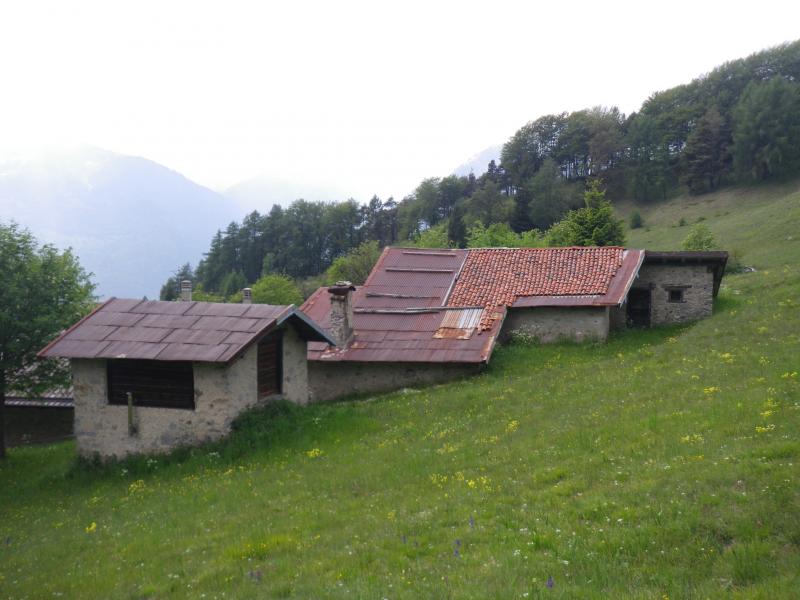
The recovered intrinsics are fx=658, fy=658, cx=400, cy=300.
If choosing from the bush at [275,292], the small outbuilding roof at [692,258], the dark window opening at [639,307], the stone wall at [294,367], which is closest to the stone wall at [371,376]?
the stone wall at [294,367]

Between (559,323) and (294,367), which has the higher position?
(559,323)

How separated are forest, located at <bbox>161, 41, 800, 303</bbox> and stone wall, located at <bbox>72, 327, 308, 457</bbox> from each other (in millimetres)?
42607

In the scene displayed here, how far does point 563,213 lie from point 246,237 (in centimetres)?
7239

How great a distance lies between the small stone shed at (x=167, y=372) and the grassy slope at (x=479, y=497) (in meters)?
1.01

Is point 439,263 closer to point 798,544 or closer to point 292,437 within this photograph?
point 292,437

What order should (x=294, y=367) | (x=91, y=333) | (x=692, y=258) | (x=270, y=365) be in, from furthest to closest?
(x=692, y=258) → (x=294, y=367) → (x=270, y=365) → (x=91, y=333)

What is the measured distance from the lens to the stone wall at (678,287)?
29.4 meters

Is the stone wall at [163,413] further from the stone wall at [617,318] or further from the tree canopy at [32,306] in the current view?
the stone wall at [617,318]

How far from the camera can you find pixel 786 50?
98312 mm

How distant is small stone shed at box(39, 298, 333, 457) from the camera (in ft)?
61.9

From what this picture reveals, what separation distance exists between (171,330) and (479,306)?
43.5ft

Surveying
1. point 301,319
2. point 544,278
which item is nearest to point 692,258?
point 544,278

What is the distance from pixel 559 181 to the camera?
336ft

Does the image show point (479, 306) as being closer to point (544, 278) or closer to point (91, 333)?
point (544, 278)
